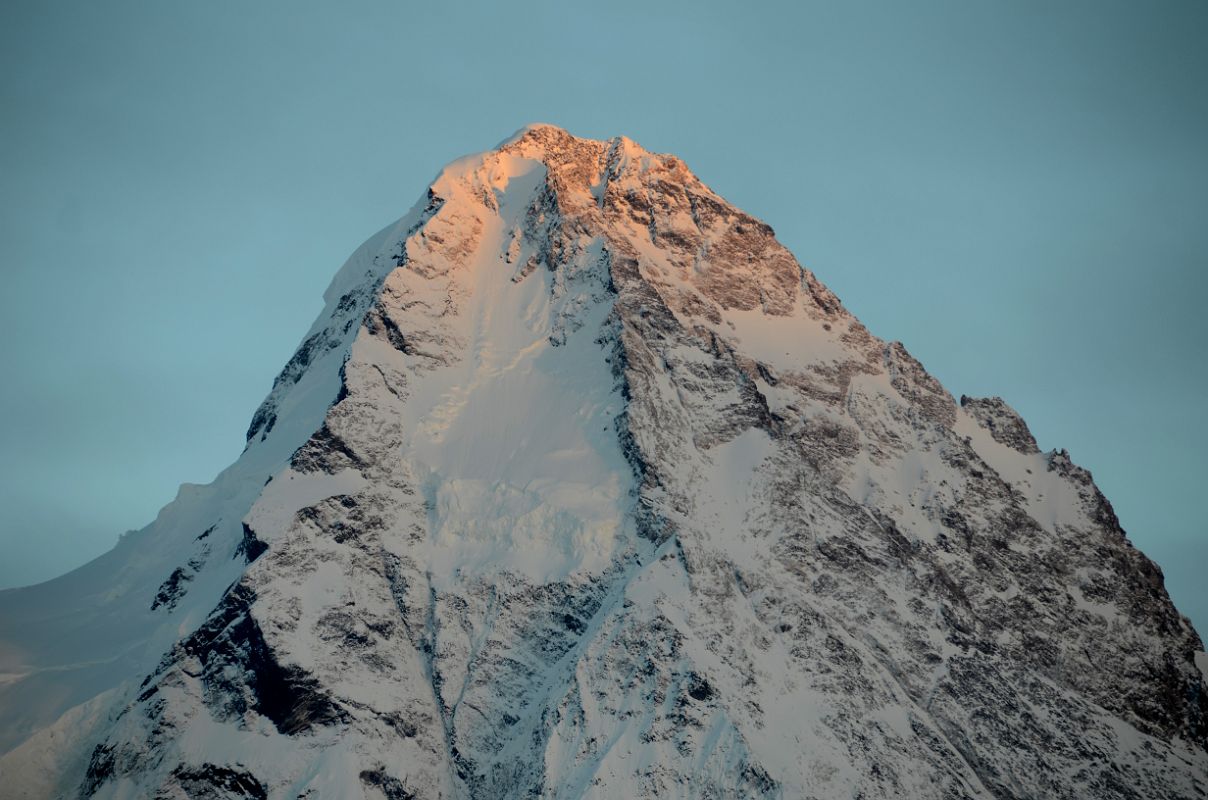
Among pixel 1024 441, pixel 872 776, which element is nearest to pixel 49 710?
pixel 872 776

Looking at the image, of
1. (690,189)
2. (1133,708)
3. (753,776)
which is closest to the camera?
(753,776)

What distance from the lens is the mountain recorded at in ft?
426

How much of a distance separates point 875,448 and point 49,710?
313ft

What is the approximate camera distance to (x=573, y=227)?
184 metres

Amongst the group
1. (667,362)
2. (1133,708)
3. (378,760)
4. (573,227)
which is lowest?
(378,760)

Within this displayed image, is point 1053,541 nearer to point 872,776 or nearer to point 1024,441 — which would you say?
point 1024,441

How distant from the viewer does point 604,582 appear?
463 ft

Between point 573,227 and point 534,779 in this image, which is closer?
point 534,779

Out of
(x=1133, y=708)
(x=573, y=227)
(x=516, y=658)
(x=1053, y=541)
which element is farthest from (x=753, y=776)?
(x=573, y=227)

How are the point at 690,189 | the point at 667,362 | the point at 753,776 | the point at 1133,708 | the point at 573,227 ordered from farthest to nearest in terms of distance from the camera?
the point at 690,189 → the point at 573,227 → the point at 667,362 → the point at 1133,708 → the point at 753,776

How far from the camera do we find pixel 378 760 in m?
129

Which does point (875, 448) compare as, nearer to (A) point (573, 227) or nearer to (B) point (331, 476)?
(A) point (573, 227)

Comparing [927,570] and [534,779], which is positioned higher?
[927,570]

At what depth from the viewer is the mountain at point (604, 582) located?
129875 mm
